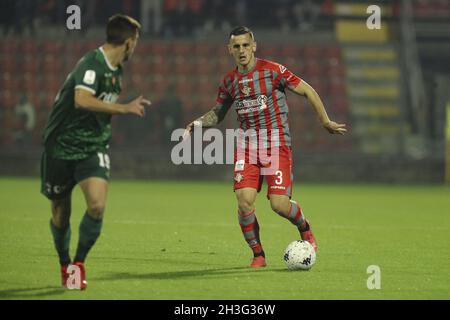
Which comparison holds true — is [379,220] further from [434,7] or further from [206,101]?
[434,7]

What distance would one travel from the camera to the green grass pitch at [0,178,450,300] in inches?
301

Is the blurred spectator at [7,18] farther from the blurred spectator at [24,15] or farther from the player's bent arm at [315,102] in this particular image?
the player's bent arm at [315,102]

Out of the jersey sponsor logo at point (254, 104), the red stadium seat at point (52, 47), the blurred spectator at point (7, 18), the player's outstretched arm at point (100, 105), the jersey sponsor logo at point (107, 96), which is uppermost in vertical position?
the blurred spectator at point (7, 18)

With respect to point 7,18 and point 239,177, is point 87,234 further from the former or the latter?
point 7,18

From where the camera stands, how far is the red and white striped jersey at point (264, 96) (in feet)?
30.2

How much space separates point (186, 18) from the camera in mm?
25094

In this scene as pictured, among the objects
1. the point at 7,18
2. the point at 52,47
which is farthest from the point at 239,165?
the point at 7,18

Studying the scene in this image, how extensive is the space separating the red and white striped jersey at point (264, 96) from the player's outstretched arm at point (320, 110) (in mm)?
91

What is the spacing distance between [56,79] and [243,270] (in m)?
15.9

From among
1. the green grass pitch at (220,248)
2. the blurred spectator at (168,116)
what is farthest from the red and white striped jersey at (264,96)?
the blurred spectator at (168,116)

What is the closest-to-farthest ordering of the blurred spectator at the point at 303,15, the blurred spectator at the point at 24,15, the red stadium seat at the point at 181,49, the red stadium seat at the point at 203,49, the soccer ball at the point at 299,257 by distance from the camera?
the soccer ball at the point at 299,257 < the blurred spectator at the point at 24,15 < the red stadium seat at the point at 203,49 < the red stadium seat at the point at 181,49 < the blurred spectator at the point at 303,15

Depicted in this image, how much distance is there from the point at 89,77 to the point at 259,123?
2.39 meters

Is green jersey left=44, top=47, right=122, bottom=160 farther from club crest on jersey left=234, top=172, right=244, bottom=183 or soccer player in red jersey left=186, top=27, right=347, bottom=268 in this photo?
club crest on jersey left=234, top=172, right=244, bottom=183

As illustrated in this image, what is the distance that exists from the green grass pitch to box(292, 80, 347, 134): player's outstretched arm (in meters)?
1.23
